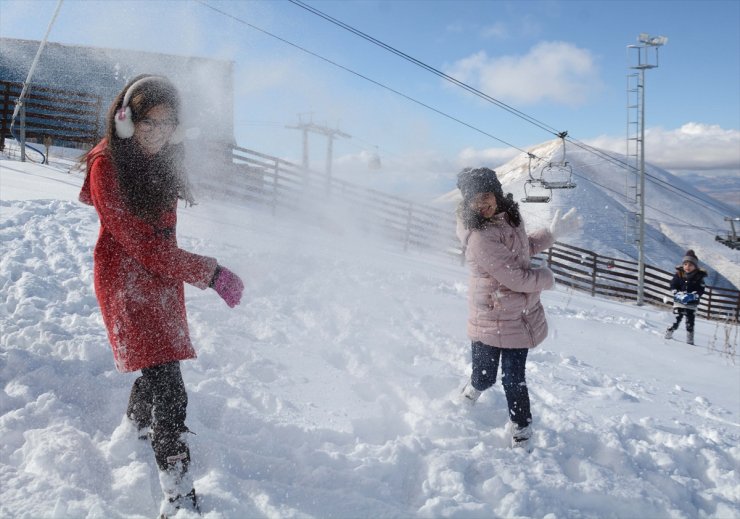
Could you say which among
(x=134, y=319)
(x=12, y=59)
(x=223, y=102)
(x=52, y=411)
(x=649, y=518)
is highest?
(x=12, y=59)

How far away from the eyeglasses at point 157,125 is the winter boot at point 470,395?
2272mm

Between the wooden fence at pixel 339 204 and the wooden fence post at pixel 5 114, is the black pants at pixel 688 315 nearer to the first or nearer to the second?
the wooden fence at pixel 339 204

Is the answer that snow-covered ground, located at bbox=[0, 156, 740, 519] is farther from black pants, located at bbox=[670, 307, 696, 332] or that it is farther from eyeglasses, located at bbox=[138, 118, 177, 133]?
black pants, located at bbox=[670, 307, 696, 332]

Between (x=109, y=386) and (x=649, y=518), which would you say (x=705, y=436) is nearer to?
(x=649, y=518)

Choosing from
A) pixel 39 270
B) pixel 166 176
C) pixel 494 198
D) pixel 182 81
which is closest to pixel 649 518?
pixel 494 198

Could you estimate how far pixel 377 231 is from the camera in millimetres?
15320

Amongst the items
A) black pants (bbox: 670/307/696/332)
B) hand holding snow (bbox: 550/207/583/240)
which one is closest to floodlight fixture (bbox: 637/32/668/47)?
black pants (bbox: 670/307/696/332)

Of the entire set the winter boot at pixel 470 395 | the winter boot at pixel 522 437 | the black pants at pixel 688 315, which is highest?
the black pants at pixel 688 315

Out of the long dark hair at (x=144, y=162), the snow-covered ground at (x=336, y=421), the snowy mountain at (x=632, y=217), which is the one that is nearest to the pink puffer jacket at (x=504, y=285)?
the snow-covered ground at (x=336, y=421)

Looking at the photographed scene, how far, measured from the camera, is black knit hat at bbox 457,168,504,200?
2.73 meters

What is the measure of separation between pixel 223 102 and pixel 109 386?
2140cm

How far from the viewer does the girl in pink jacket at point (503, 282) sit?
2.72 meters

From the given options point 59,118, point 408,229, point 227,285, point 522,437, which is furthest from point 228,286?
point 59,118

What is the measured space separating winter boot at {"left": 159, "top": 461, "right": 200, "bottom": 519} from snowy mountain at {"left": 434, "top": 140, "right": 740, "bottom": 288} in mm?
36017
